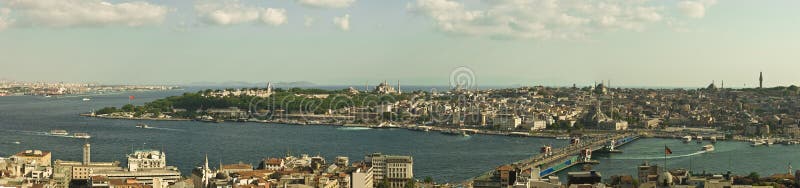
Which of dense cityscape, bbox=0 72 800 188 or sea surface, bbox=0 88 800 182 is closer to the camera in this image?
dense cityscape, bbox=0 72 800 188

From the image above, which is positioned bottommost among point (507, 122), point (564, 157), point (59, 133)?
point (564, 157)

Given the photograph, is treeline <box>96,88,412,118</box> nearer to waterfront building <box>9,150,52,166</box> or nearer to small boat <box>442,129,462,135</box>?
small boat <box>442,129,462,135</box>

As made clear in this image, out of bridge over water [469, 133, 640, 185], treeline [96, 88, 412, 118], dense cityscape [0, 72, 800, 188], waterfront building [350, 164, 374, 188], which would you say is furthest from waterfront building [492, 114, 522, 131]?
waterfront building [350, 164, 374, 188]

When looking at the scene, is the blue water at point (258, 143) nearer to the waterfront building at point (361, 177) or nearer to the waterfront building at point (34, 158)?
the waterfront building at point (361, 177)

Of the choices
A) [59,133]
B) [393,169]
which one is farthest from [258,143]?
[393,169]

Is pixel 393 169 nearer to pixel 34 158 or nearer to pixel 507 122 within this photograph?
pixel 34 158

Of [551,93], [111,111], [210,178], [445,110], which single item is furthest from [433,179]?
[551,93]
